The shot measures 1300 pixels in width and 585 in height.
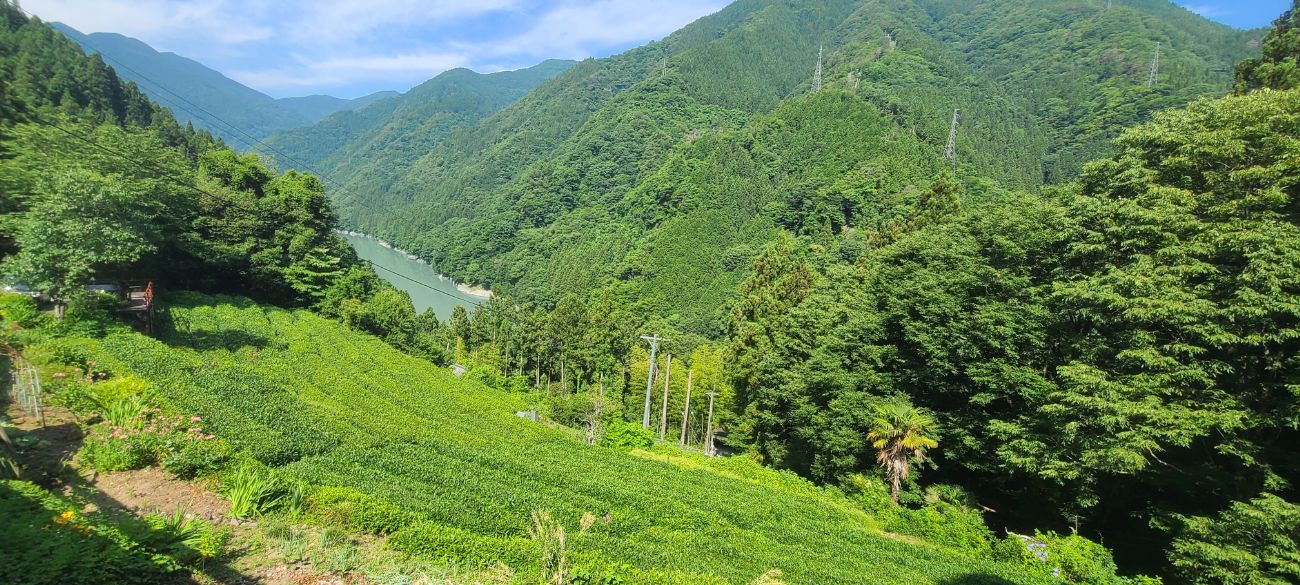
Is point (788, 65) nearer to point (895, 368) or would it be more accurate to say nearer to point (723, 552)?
point (895, 368)

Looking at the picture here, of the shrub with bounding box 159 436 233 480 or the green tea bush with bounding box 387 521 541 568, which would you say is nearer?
the green tea bush with bounding box 387 521 541 568

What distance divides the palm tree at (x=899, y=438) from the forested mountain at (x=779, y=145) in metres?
30.3

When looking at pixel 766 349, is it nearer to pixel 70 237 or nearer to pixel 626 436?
pixel 626 436

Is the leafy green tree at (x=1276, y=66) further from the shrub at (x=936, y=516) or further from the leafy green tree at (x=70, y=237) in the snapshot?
the leafy green tree at (x=70, y=237)

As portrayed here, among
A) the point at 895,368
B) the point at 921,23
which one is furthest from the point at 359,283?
the point at 921,23

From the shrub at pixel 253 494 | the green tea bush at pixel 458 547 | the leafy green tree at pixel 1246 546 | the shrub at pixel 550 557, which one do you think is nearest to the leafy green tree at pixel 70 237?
the shrub at pixel 253 494

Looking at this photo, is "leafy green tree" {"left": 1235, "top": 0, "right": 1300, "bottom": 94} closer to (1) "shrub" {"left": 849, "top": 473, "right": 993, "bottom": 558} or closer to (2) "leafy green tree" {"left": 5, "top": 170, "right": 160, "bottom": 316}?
(1) "shrub" {"left": 849, "top": 473, "right": 993, "bottom": 558}

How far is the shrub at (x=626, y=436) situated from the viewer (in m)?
26.2

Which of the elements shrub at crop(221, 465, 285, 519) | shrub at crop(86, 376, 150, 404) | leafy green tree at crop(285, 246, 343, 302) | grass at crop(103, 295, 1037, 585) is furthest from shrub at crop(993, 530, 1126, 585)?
leafy green tree at crop(285, 246, 343, 302)

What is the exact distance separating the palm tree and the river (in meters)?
68.2

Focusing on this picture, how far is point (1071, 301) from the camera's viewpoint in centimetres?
1484

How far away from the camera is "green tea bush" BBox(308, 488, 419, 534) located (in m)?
7.98

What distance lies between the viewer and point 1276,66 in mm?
21172

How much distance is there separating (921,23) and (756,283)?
184m
